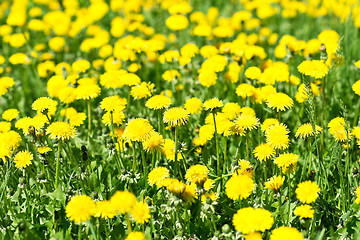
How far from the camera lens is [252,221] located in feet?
6.88

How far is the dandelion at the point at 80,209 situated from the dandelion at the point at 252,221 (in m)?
0.72

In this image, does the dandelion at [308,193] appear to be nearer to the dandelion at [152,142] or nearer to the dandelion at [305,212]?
Answer: the dandelion at [305,212]

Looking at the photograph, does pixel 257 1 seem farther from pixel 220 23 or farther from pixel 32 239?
pixel 32 239

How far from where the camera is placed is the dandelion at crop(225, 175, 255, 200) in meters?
2.34

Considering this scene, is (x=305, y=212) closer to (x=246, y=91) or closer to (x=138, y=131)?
(x=138, y=131)

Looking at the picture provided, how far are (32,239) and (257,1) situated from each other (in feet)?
13.9

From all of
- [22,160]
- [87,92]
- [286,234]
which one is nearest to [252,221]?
[286,234]

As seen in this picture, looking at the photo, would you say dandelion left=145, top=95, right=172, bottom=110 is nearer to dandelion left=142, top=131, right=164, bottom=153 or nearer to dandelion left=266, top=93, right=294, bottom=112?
dandelion left=142, top=131, right=164, bottom=153

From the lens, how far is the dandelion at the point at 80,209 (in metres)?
2.20

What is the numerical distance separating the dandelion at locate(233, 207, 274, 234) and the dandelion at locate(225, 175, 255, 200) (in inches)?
7.1

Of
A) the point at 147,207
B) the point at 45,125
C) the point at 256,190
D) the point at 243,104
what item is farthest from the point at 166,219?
the point at 243,104

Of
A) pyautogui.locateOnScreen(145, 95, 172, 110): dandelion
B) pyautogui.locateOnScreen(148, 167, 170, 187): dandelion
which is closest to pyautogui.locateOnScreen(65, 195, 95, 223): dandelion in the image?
pyautogui.locateOnScreen(148, 167, 170, 187): dandelion

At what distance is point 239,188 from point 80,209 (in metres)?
0.82

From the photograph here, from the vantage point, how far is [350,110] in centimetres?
386
